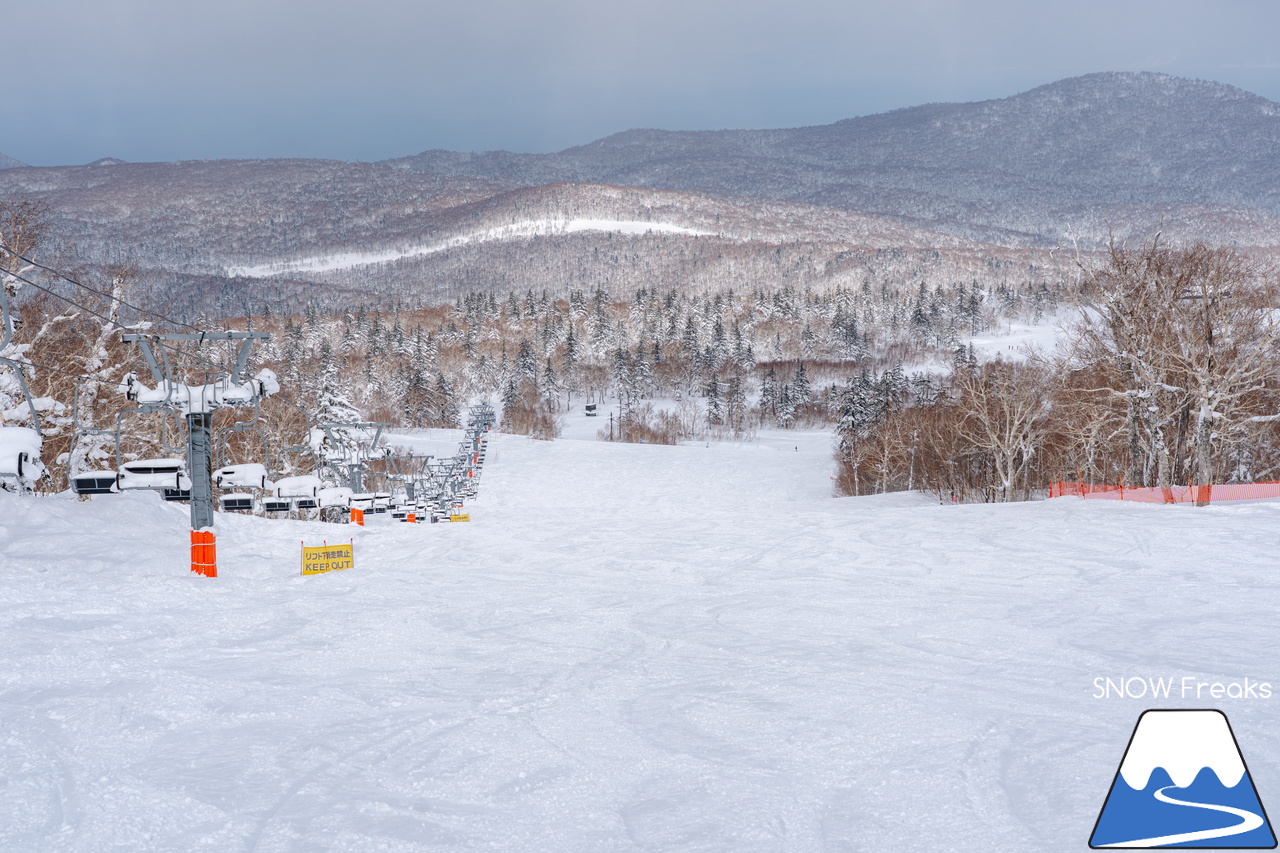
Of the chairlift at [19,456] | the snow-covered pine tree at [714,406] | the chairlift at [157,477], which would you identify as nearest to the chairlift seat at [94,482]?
the chairlift at [157,477]

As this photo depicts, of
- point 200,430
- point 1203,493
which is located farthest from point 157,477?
point 1203,493

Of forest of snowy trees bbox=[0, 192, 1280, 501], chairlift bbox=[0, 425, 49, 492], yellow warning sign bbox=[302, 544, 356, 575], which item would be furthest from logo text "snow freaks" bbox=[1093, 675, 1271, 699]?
forest of snowy trees bbox=[0, 192, 1280, 501]

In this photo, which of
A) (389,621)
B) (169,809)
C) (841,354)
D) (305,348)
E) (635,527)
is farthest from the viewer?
(841,354)

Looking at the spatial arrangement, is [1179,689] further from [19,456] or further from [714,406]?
[714,406]

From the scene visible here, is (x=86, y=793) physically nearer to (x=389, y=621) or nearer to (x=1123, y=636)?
(x=389, y=621)

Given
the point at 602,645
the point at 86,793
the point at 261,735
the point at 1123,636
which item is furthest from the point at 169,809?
the point at 1123,636

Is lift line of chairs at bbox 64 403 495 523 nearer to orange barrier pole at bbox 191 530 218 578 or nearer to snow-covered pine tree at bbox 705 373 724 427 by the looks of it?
orange barrier pole at bbox 191 530 218 578
